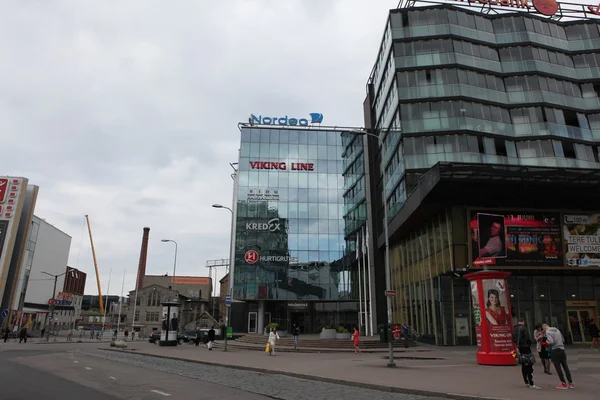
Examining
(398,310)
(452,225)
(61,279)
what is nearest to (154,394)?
(452,225)

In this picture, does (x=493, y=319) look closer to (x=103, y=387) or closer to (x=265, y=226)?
(x=103, y=387)

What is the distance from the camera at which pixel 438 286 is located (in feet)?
100

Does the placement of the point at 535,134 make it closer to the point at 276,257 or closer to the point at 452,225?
the point at 452,225

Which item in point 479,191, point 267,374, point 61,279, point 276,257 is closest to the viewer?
point 267,374

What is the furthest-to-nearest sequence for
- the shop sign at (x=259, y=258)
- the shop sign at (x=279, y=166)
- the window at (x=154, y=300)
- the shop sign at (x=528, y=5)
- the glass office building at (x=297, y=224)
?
the window at (x=154, y=300) < the shop sign at (x=279, y=166) < the glass office building at (x=297, y=224) < the shop sign at (x=259, y=258) < the shop sign at (x=528, y=5)

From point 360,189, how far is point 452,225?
24.8 metres

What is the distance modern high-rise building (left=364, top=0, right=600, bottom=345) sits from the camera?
28656 mm

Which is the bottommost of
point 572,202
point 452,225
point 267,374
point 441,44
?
point 267,374

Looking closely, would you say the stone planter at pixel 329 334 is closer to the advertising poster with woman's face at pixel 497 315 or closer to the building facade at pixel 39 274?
the advertising poster with woman's face at pixel 497 315

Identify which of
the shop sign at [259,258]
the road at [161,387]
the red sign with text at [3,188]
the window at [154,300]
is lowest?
the road at [161,387]

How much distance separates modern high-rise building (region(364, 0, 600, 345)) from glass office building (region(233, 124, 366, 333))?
4.13 m

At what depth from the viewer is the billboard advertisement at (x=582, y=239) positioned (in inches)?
1156

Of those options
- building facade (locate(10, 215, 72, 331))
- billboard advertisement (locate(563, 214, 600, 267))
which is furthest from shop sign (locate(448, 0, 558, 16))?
building facade (locate(10, 215, 72, 331))

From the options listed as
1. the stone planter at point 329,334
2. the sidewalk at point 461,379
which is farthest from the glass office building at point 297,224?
the sidewalk at point 461,379
